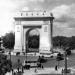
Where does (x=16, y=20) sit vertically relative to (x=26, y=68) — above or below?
above

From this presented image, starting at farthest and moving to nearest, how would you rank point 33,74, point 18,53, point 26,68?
point 18,53 → point 26,68 → point 33,74

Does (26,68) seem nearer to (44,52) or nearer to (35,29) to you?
(44,52)

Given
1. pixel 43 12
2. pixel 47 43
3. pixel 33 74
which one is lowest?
pixel 33 74

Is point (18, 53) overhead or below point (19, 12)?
below

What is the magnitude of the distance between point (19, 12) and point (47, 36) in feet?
31.3

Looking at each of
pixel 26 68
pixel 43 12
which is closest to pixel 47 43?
pixel 43 12

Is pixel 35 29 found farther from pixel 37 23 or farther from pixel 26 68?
pixel 26 68

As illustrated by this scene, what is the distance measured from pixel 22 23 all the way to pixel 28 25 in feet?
5.47

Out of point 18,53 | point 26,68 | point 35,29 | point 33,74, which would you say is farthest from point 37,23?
point 33,74

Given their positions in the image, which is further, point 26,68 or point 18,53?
point 18,53

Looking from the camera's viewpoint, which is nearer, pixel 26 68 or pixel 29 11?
pixel 26 68

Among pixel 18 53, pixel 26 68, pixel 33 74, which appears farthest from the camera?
pixel 18 53

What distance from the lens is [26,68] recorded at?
1117 inches

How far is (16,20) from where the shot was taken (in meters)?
50.5
